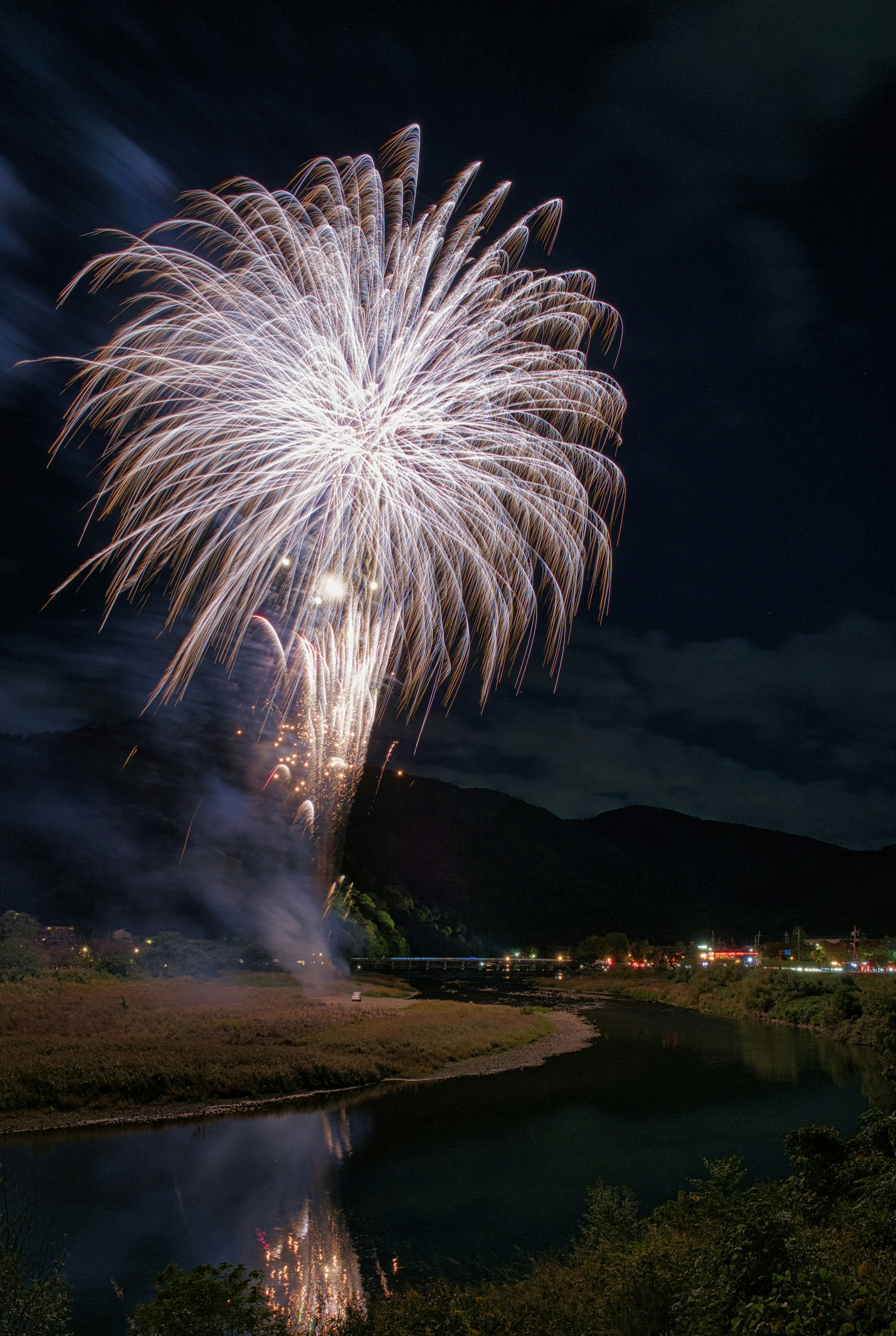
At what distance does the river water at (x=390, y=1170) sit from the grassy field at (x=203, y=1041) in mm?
1959

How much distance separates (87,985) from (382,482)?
3203cm

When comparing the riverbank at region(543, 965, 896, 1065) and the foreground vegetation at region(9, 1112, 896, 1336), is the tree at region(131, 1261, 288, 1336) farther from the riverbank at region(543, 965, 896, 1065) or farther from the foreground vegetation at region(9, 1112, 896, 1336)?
the riverbank at region(543, 965, 896, 1065)

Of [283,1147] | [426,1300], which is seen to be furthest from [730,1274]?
[283,1147]

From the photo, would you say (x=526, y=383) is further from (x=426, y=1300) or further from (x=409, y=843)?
(x=409, y=843)

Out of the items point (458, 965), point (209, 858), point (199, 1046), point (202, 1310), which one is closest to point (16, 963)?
point (199, 1046)

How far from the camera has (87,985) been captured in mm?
41031

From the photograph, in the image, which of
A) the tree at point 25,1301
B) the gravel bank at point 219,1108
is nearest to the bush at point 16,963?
the gravel bank at point 219,1108

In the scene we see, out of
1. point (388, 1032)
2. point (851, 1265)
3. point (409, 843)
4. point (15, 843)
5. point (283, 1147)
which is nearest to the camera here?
point (851, 1265)

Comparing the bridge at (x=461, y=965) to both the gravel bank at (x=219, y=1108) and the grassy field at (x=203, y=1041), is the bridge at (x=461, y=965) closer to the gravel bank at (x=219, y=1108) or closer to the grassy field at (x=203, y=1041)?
the grassy field at (x=203, y=1041)

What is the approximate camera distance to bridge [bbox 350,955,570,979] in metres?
86.2

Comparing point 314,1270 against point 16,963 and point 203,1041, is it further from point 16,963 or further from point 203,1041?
point 16,963

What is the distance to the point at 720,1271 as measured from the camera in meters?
7.67

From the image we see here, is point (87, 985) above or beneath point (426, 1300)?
beneath

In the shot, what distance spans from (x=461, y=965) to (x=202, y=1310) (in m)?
111
